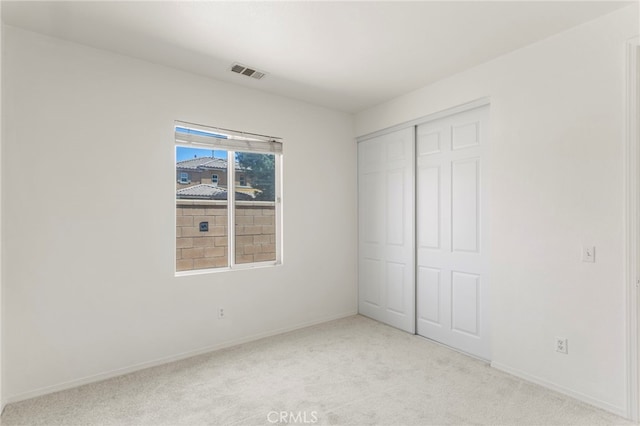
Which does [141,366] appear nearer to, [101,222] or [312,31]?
[101,222]

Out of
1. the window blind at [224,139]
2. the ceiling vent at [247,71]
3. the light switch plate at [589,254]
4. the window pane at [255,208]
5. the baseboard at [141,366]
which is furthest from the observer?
the window pane at [255,208]

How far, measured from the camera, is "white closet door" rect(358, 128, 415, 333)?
3.67 metres

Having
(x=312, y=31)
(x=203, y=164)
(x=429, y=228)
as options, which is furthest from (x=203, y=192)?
(x=429, y=228)

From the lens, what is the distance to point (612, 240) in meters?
2.17

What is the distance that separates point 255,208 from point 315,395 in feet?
6.50

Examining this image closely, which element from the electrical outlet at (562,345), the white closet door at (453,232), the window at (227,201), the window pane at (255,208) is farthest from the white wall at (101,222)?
the electrical outlet at (562,345)

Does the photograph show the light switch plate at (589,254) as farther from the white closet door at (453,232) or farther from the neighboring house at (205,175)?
the neighboring house at (205,175)

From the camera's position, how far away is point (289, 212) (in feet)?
12.3

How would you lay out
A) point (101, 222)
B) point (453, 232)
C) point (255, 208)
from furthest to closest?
point (255, 208)
point (453, 232)
point (101, 222)

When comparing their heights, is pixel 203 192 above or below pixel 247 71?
below

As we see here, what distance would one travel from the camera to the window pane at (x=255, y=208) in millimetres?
3508

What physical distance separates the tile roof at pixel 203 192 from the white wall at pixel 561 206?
2569 millimetres

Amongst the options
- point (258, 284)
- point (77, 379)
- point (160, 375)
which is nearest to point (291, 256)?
point (258, 284)

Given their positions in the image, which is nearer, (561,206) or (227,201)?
(561,206)
